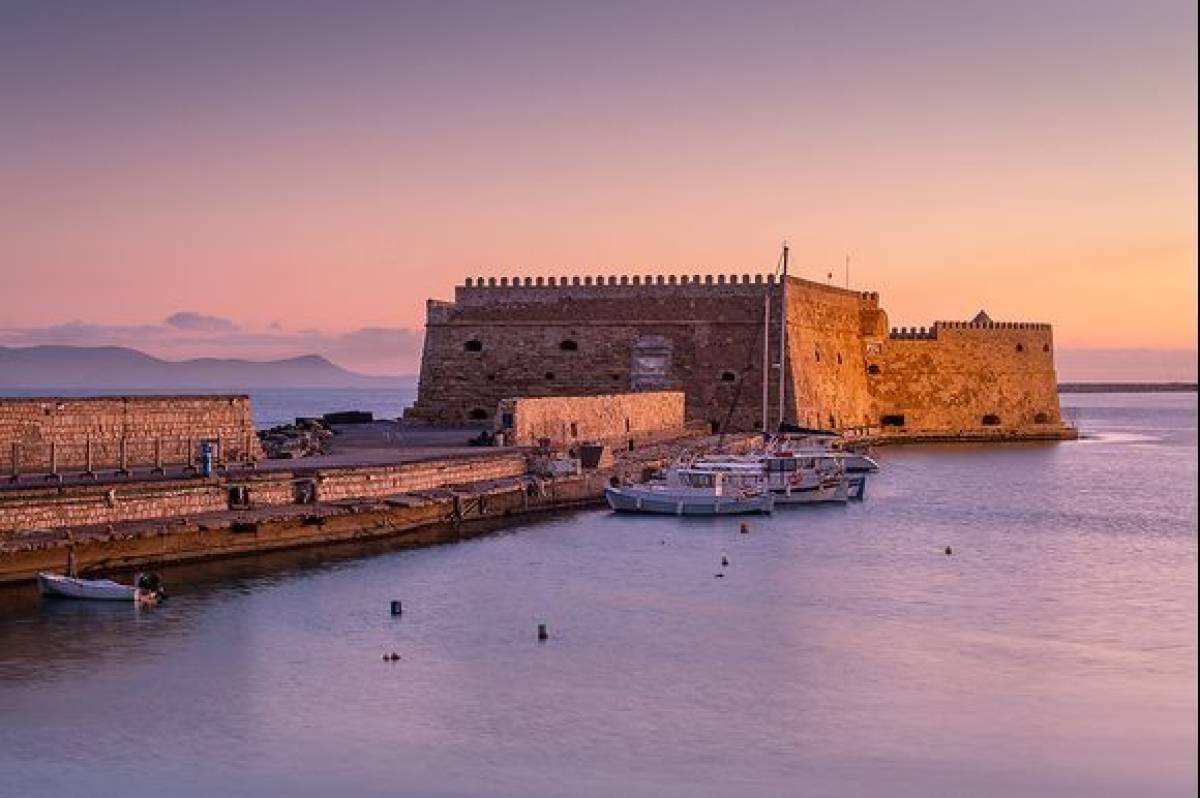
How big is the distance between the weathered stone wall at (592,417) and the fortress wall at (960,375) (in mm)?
17372

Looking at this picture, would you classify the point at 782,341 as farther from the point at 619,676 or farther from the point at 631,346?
the point at 619,676

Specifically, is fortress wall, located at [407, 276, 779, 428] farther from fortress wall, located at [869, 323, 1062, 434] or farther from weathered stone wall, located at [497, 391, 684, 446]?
fortress wall, located at [869, 323, 1062, 434]

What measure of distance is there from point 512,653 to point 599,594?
15.1 feet

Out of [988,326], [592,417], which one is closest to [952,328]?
[988,326]

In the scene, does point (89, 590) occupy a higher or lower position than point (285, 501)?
lower

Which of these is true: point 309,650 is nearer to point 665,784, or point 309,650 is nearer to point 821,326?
point 665,784

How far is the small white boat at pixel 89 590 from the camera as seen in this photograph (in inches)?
825

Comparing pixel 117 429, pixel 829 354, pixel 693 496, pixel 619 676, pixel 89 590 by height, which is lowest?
pixel 619 676

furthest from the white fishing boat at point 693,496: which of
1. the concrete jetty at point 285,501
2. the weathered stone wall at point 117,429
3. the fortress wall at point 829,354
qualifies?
the fortress wall at point 829,354

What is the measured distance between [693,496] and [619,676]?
16.8 m

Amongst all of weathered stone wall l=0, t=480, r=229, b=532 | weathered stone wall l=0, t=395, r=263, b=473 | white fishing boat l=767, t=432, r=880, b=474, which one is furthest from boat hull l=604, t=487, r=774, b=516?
weathered stone wall l=0, t=480, r=229, b=532

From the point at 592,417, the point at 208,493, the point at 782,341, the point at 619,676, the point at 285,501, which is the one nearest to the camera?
the point at 619,676

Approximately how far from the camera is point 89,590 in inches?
826

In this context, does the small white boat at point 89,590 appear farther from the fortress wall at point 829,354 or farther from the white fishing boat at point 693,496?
the fortress wall at point 829,354
